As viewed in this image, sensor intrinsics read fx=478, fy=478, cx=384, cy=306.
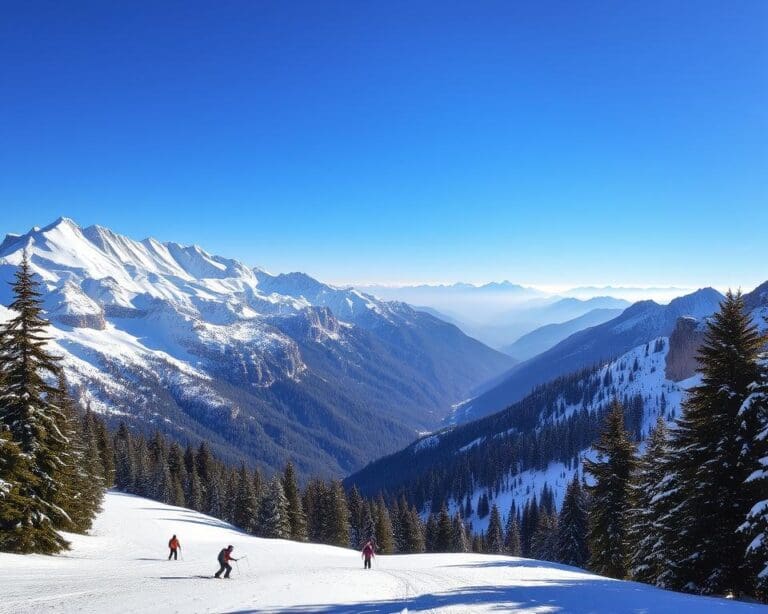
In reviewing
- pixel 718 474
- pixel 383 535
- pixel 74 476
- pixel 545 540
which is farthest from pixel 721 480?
pixel 545 540

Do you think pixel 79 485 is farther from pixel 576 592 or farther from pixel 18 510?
pixel 576 592

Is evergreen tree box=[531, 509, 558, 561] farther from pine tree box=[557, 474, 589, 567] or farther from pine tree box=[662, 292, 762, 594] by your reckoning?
pine tree box=[662, 292, 762, 594]

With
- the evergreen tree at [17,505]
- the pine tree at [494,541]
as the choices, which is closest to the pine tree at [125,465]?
the pine tree at [494,541]

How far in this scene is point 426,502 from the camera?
167 meters

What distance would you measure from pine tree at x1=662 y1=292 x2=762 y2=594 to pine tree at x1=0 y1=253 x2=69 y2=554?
33.0 meters

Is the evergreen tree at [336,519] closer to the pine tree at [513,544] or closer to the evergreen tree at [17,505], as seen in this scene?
the pine tree at [513,544]

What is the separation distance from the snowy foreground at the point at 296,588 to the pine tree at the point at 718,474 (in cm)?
265

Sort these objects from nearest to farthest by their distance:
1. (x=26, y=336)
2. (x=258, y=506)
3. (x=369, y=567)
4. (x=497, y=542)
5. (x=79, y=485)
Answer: (x=26, y=336)
(x=369, y=567)
(x=79, y=485)
(x=258, y=506)
(x=497, y=542)

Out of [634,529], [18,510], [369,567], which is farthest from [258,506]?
[634,529]

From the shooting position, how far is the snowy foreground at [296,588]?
1759 cm

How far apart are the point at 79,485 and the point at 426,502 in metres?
144

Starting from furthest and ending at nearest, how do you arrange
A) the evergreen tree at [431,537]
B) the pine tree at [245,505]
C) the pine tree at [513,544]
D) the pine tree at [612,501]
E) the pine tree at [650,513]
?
1. the pine tree at [513,544]
2. the evergreen tree at [431,537]
3. the pine tree at [245,505]
4. the pine tree at [612,501]
5. the pine tree at [650,513]

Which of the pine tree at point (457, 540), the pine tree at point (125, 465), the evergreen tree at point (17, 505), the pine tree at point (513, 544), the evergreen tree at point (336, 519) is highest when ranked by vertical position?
the evergreen tree at point (17, 505)

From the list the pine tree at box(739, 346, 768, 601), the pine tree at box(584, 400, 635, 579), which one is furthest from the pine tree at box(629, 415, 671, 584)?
the pine tree at box(739, 346, 768, 601)
